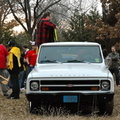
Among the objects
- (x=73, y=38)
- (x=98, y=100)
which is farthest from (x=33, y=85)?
(x=73, y=38)

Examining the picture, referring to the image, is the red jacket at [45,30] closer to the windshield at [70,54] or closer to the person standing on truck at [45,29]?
the person standing on truck at [45,29]

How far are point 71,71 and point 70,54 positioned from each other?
4.72 feet

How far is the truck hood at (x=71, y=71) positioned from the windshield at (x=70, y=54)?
1.80 feet

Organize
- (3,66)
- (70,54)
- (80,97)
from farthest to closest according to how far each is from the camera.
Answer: (3,66) → (70,54) → (80,97)

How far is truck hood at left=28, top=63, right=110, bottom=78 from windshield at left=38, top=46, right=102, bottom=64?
547mm

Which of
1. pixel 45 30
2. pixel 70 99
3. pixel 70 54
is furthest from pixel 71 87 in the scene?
pixel 45 30

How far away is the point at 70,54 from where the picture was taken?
9727 mm

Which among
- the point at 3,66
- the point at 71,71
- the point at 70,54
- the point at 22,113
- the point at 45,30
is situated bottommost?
the point at 22,113

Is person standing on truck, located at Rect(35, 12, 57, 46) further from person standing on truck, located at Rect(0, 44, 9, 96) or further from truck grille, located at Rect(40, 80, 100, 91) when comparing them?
truck grille, located at Rect(40, 80, 100, 91)

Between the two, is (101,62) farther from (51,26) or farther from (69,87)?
(51,26)

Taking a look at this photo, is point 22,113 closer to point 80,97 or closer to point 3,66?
point 80,97

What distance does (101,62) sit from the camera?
9.54 m

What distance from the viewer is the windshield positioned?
9.55 meters

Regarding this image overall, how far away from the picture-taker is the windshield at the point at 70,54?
31.3ft
